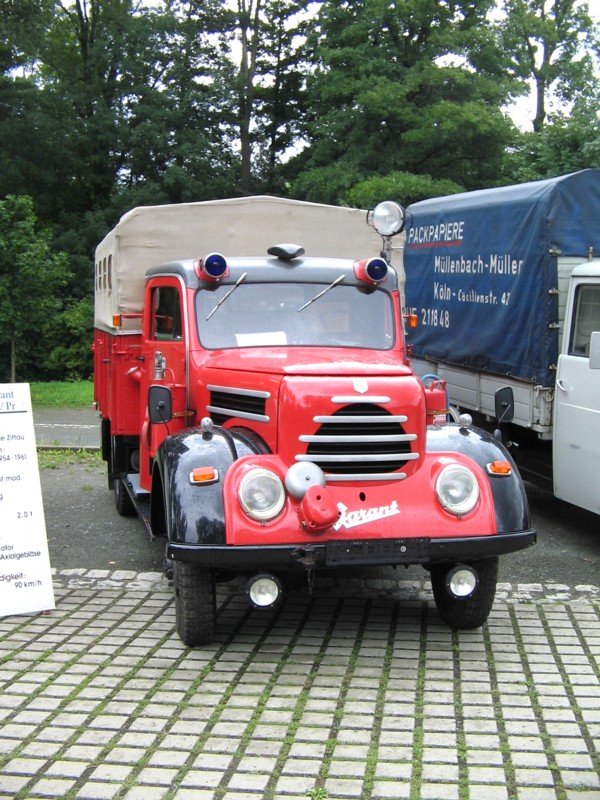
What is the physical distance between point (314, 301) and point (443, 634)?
2316mm

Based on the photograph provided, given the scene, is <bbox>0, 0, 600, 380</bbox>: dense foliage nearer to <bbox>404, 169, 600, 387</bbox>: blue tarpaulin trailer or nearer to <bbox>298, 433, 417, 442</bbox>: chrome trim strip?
<bbox>404, 169, 600, 387</bbox>: blue tarpaulin trailer

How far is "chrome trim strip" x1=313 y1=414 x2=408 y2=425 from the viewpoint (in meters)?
5.78

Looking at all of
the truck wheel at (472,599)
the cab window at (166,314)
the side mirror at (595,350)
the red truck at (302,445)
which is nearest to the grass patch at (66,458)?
the red truck at (302,445)

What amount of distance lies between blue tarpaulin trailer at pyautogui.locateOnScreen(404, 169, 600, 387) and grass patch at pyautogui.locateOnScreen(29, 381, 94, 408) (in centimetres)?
1100

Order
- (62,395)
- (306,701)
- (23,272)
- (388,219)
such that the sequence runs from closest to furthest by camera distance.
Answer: (306,701)
(388,219)
(23,272)
(62,395)

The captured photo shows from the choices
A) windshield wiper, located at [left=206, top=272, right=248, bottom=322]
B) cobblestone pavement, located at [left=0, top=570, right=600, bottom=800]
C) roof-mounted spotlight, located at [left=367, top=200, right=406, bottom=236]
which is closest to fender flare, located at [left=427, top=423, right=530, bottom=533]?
cobblestone pavement, located at [left=0, top=570, right=600, bottom=800]

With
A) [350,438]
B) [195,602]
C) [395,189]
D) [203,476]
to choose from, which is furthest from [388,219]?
[395,189]

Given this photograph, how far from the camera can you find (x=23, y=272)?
2239 centimetres

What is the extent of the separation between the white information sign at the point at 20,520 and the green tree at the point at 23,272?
16204 mm

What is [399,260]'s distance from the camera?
342 inches

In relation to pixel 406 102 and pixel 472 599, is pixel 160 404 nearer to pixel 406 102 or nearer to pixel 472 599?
pixel 472 599

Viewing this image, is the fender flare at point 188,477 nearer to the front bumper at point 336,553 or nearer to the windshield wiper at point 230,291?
the front bumper at point 336,553

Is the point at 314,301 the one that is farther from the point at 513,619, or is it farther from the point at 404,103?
the point at 404,103

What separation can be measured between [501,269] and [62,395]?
1531 centimetres
